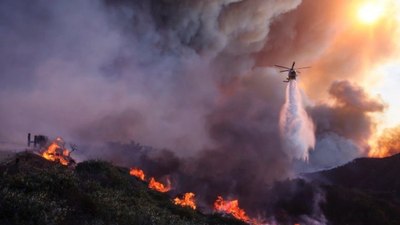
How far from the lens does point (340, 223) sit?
198500 millimetres

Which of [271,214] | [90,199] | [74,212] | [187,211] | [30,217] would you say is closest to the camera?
[30,217]

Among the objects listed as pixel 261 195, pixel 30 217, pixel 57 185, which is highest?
pixel 261 195

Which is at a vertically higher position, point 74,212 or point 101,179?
point 101,179

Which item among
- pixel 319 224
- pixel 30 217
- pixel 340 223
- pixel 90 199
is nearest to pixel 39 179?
pixel 90 199

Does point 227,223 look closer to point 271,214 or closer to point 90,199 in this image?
point 90,199

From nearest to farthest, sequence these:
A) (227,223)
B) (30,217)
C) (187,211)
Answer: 1. (30,217)
2. (187,211)
3. (227,223)

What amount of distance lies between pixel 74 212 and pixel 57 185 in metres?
3.87

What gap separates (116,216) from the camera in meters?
24.0

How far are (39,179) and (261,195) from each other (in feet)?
567

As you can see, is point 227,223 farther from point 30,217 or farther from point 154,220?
point 30,217

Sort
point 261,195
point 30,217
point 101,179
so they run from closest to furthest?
point 30,217 → point 101,179 → point 261,195

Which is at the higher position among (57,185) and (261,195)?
(261,195)

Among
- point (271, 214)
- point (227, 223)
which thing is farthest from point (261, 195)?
point (227, 223)

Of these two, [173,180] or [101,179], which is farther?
[173,180]
